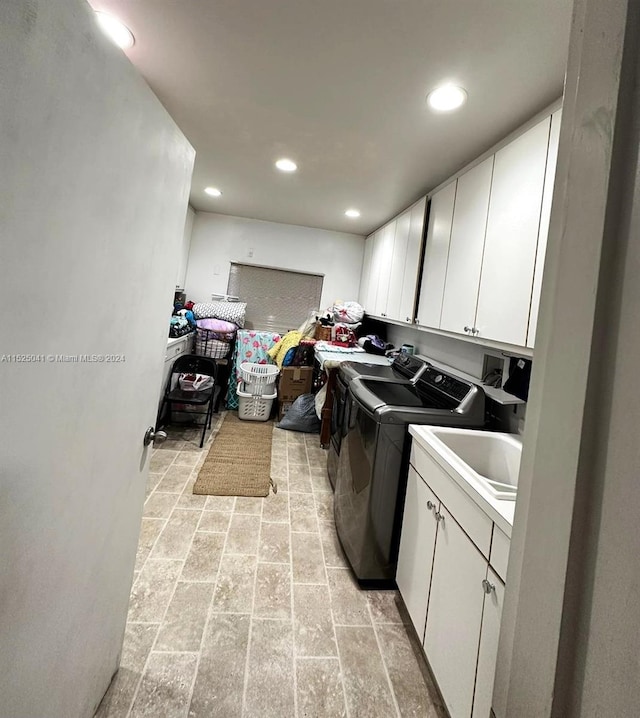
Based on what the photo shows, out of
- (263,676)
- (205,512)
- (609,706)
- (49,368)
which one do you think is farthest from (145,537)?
(609,706)

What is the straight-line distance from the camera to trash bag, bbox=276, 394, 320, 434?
147 inches

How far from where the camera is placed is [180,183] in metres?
1.10

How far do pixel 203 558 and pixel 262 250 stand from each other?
134 inches

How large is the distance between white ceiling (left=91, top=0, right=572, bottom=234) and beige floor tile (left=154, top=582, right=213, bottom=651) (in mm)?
2407

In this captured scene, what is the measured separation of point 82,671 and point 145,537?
1.03 meters

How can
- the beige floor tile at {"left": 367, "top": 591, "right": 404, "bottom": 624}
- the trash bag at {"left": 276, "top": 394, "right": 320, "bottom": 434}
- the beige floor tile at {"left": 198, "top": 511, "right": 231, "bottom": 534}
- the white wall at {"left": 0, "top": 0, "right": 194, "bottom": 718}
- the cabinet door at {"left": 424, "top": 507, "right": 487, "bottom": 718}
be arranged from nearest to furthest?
1. the white wall at {"left": 0, "top": 0, "right": 194, "bottom": 718}
2. the cabinet door at {"left": 424, "top": 507, "right": 487, "bottom": 718}
3. the beige floor tile at {"left": 367, "top": 591, "right": 404, "bottom": 624}
4. the beige floor tile at {"left": 198, "top": 511, "right": 231, "bottom": 534}
5. the trash bag at {"left": 276, "top": 394, "right": 320, "bottom": 434}

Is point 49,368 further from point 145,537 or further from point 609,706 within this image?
point 145,537

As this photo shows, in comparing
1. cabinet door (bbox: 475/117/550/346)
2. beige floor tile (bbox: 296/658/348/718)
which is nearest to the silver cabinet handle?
beige floor tile (bbox: 296/658/348/718)

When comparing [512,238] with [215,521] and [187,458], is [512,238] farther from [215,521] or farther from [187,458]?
[187,458]

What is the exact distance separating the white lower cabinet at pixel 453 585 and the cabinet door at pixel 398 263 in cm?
170

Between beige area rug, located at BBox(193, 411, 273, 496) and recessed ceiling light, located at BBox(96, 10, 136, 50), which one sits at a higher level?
recessed ceiling light, located at BBox(96, 10, 136, 50)

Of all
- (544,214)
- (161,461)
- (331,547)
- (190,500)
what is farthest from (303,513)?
(544,214)

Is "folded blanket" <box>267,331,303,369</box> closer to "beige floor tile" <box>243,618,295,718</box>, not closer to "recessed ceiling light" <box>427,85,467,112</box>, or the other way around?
"recessed ceiling light" <box>427,85,467,112</box>

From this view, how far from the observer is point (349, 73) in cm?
150
